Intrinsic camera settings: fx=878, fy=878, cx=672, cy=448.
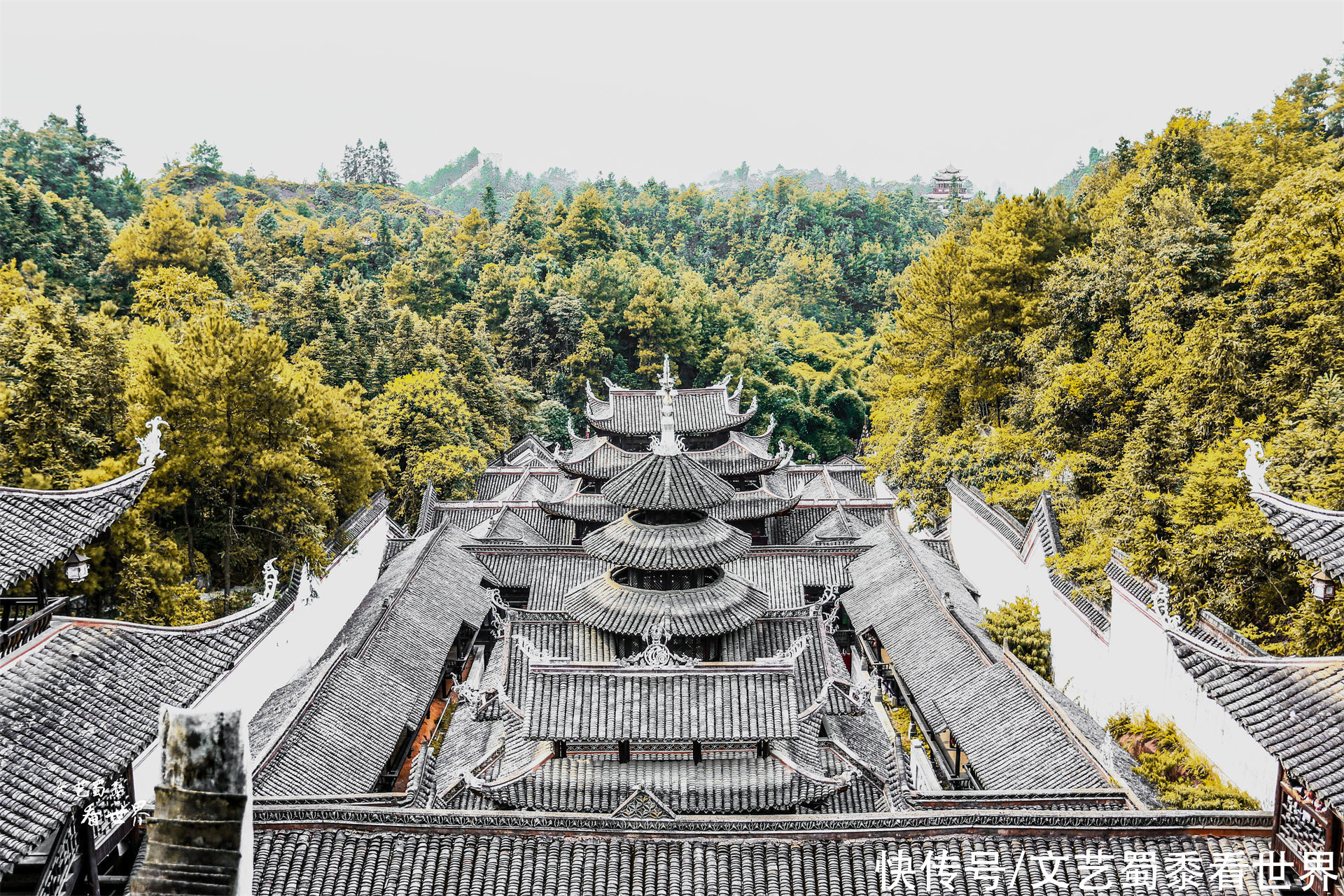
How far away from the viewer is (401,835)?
39.1 ft

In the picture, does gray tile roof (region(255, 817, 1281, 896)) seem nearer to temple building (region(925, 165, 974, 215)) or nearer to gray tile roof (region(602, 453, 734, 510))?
gray tile roof (region(602, 453, 734, 510))

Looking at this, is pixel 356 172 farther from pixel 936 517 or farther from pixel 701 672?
pixel 701 672

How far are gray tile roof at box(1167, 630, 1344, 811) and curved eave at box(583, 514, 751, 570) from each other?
27.4 feet

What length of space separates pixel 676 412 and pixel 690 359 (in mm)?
23726

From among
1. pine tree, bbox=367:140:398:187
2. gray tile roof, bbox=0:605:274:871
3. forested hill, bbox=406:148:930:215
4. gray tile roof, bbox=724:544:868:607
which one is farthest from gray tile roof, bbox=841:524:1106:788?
forested hill, bbox=406:148:930:215

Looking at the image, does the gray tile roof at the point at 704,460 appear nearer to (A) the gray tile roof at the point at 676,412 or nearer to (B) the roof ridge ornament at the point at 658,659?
(A) the gray tile roof at the point at 676,412

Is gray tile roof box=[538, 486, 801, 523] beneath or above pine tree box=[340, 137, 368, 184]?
beneath

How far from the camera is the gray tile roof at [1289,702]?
26.6ft

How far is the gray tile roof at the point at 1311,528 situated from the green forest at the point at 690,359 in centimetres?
731

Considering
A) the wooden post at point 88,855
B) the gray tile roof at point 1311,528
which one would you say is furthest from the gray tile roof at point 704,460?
the wooden post at point 88,855

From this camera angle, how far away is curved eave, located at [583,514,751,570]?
53.5ft

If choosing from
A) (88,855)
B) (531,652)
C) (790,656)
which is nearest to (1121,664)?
(790,656)

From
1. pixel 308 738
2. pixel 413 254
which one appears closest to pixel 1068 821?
pixel 308 738

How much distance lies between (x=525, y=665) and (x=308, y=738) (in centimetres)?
475
